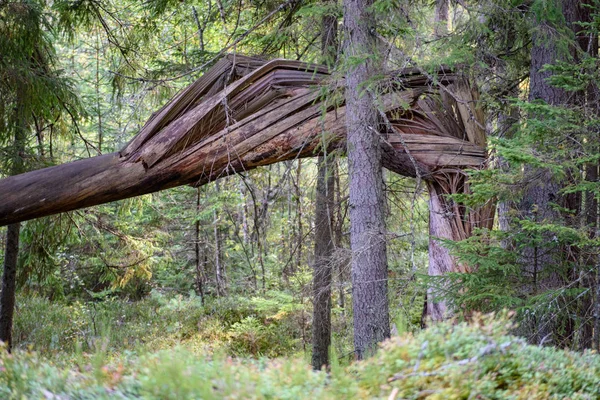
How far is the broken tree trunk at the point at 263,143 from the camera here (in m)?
6.66

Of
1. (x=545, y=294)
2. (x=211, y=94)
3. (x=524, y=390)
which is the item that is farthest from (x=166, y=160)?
(x=524, y=390)

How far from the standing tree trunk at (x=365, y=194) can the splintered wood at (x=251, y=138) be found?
10.6 inches

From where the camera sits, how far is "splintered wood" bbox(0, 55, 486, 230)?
6.66 meters

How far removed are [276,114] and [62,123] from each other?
547 centimetres

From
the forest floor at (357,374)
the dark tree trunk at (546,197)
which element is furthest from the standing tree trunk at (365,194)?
the forest floor at (357,374)

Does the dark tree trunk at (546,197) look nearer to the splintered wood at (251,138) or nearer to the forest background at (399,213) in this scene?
the forest background at (399,213)

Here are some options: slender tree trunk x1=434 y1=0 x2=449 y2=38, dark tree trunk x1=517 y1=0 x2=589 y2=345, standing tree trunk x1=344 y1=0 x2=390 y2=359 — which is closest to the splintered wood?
standing tree trunk x1=344 y1=0 x2=390 y2=359

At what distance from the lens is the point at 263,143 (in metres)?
6.86

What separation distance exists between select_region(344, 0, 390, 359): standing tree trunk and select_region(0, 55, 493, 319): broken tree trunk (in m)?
0.26

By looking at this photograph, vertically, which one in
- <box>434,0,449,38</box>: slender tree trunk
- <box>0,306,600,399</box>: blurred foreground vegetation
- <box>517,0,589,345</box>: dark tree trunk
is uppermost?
<box>434,0,449,38</box>: slender tree trunk

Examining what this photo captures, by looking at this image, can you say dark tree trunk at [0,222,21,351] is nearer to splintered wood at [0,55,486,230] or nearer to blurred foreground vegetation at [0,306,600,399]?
splintered wood at [0,55,486,230]

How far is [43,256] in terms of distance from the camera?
10.0 meters

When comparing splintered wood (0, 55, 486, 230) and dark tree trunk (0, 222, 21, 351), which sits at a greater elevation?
splintered wood (0, 55, 486, 230)

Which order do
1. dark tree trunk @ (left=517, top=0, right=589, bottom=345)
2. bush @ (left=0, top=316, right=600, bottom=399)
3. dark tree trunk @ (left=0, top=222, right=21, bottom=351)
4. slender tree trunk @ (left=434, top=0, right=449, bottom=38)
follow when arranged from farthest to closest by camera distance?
dark tree trunk @ (left=0, top=222, right=21, bottom=351) → slender tree trunk @ (left=434, top=0, right=449, bottom=38) → dark tree trunk @ (left=517, top=0, right=589, bottom=345) → bush @ (left=0, top=316, right=600, bottom=399)
